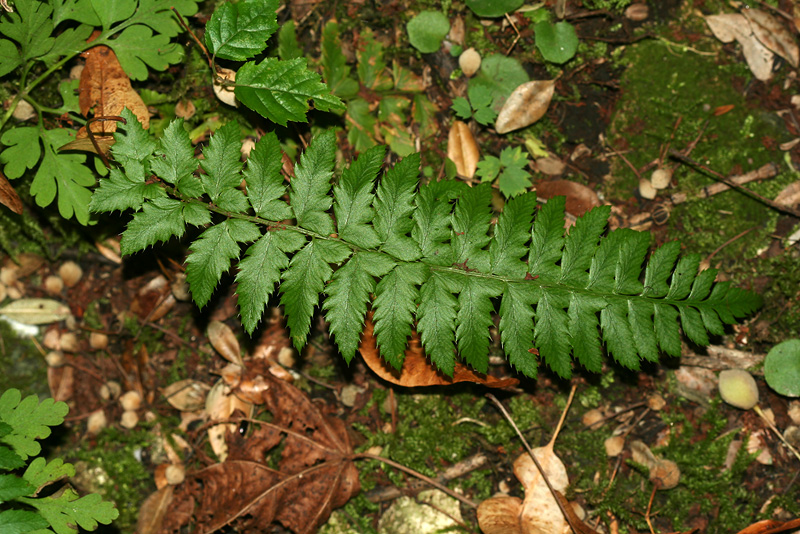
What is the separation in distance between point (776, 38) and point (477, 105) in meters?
1.90

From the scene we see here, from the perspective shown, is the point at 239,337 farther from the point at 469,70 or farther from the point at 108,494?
the point at 469,70

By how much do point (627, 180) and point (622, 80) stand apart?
645mm

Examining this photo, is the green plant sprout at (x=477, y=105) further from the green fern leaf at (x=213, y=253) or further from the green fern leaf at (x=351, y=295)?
the green fern leaf at (x=213, y=253)

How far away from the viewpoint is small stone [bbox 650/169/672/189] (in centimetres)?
345

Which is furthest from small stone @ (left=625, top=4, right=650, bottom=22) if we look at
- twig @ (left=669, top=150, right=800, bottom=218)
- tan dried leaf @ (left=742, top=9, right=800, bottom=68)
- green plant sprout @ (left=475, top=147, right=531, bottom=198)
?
green plant sprout @ (left=475, top=147, right=531, bottom=198)

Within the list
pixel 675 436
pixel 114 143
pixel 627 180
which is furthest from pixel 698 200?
pixel 114 143

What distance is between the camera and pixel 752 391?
10.6 ft

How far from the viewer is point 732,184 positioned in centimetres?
341

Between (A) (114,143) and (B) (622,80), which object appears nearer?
(A) (114,143)

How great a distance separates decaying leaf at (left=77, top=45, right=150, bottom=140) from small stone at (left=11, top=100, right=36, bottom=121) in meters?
0.35

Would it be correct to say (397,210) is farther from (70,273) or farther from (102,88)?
(70,273)

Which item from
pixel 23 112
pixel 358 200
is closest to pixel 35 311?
pixel 23 112

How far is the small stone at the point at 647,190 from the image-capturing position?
3469 mm

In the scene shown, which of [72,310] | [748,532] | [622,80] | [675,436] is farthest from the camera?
[72,310]
